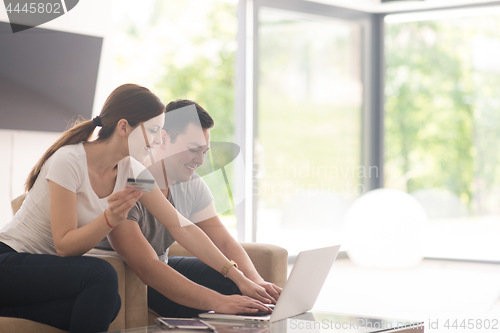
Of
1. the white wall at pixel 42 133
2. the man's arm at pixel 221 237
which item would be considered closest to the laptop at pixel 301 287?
the man's arm at pixel 221 237

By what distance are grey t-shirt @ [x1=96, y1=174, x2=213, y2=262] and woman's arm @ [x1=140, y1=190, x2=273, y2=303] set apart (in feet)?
0.15

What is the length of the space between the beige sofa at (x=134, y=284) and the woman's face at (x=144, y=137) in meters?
0.31

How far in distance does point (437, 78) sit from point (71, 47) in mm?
3045

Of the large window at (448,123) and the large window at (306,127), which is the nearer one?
the large window at (306,127)

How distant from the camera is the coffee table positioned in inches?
50.6

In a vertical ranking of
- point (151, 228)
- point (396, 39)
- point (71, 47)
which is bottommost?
point (151, 228)

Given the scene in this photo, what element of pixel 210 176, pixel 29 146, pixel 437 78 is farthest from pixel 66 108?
pixel 437 78

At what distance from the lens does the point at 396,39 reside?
470 centimetres

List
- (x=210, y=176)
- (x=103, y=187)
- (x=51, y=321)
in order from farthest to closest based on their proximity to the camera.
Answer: (x=210, y=176) → (x=103, y=187) → (x=51, y=321)

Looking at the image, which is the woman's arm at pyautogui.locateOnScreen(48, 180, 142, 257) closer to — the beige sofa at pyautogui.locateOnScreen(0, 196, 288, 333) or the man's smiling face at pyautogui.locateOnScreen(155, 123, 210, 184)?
the beige sofa at pyautogui.locateOnScreen(0, 196, 288, 333)

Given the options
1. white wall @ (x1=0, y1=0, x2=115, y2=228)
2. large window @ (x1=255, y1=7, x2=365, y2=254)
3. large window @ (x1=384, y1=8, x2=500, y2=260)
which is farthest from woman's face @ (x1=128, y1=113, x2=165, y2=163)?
large window @ (x1=384, y1=8, x2=500, y2=260)

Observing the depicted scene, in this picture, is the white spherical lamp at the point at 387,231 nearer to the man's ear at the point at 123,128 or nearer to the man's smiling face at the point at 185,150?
the man's smiling face at the point at 185,150

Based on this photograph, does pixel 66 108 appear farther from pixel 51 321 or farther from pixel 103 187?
pixel 51 321

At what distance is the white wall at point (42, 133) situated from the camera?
2.95 m
